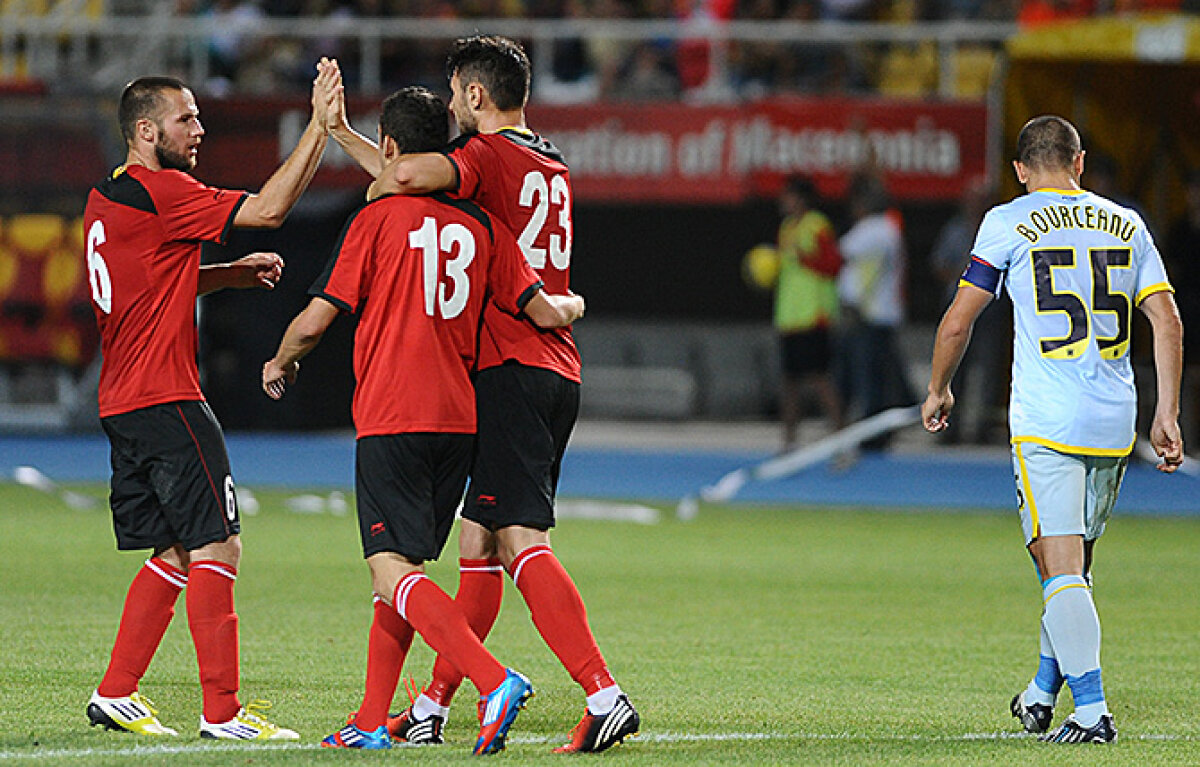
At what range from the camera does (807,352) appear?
1675 cm

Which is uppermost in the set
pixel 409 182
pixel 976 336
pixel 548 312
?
pixel 409 182

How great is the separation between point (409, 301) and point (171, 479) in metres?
1.03

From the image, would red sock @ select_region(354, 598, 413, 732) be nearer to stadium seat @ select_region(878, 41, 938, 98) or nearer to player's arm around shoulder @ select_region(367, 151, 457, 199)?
player's arm around shoulder @ select_region(367, 151, 457, 199)

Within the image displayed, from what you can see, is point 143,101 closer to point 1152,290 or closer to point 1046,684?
point 1152,290

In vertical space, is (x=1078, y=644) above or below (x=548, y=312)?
below

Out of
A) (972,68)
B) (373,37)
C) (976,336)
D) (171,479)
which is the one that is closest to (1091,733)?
(171,479)

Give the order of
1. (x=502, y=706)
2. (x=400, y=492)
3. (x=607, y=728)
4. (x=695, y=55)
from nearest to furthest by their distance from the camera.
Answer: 1. (x=502, y=706)
2. (x=607, y=728)
3. (x=400, y=492)
4. (x=695, y=55)

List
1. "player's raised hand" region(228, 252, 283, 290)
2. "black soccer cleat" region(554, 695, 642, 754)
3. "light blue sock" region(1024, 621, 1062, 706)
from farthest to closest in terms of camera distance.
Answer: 1. "player's raised hand" region(228, 252, 283, 290)
2. "light blue sock" region(1024, 621, 1062, 706)
3. "black soccer cleat" region(554, 695, 642, 754)

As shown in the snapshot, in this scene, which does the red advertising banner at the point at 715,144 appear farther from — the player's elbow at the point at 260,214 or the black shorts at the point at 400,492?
the black shorts at the point at 400,492

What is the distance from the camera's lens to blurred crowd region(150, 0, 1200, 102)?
20.0m

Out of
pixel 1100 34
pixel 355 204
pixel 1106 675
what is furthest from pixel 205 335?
pixel 1106 675

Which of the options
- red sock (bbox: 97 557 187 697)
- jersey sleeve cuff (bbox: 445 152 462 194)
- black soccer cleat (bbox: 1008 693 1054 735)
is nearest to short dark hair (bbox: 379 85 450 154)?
jersey sleeve cuff (bbox: 445 152 462 194)

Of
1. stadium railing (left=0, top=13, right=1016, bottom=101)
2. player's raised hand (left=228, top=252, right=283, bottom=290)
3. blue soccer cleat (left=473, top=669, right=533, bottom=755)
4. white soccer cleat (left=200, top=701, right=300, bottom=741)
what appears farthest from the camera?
stadium railing (left=0, top=13, right=1016, bottom=101)

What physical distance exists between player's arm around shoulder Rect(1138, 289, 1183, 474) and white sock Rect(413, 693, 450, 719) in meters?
2.62
